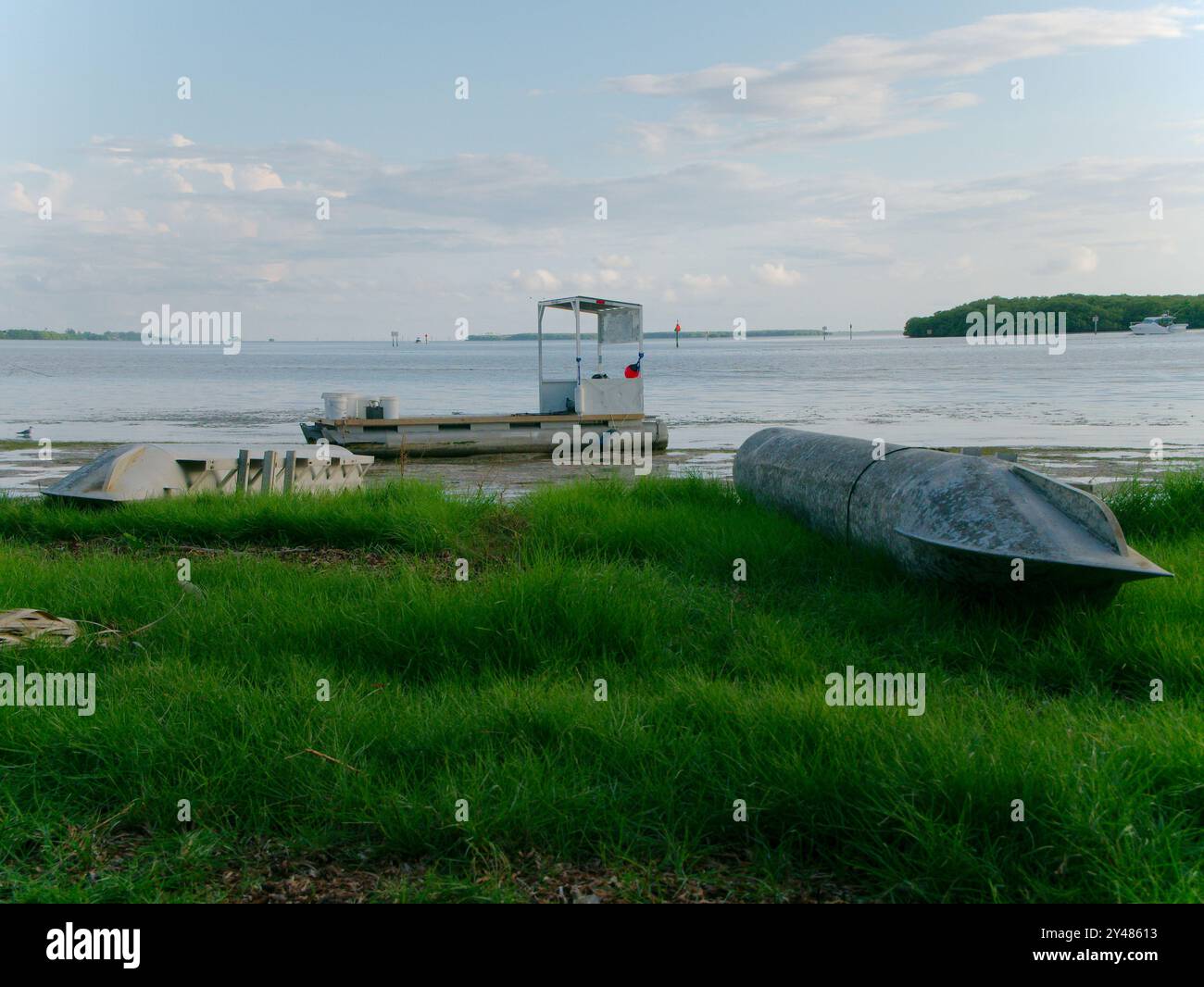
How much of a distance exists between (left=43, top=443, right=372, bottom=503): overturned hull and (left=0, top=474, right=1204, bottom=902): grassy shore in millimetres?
2937

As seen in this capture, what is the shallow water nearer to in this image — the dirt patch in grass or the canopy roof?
the canopy roof

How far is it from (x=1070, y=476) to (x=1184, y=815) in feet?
45.2

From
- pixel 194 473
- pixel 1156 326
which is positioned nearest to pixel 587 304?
pixel 194 473

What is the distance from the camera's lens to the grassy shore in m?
3.15

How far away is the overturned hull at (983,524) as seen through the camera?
203 inches

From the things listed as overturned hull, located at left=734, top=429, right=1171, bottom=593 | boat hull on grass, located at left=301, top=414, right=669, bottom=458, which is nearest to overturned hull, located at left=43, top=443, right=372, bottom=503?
overturned hull, located at left=734, top=429, right=1171, bottom=593

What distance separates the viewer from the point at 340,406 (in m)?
22.2

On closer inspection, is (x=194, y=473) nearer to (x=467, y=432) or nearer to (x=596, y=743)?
(x=596, y=743)

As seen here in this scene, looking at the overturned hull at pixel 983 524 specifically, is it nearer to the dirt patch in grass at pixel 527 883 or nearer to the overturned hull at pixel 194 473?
the dirt patch in grass at pixel 527 883

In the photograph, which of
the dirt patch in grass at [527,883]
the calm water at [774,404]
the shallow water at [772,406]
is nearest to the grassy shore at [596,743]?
the dirt patch in grass at [527,883]

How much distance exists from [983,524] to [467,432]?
58.3 ft

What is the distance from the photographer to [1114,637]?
5023 millimetres
